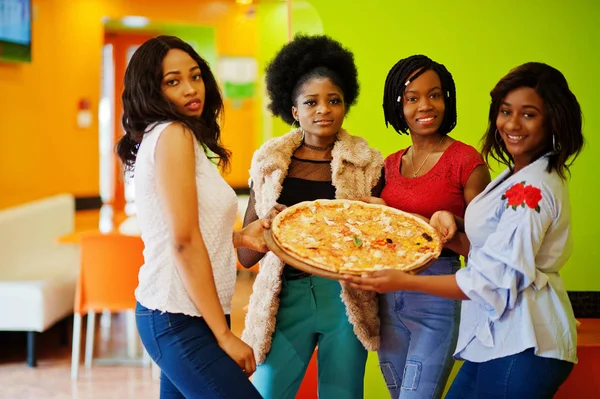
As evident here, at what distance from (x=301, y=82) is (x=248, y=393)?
1.13 meters

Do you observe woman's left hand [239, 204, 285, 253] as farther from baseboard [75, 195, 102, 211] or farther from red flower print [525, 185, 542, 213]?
baseboard [75, 195, 102, 211]

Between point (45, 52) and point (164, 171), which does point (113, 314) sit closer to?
point (45, 52)

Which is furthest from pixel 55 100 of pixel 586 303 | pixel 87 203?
pixel 586 303

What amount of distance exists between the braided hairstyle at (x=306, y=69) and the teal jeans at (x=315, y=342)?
663 mm

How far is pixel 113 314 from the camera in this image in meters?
6.45

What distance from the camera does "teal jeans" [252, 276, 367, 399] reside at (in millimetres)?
2395

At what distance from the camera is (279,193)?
245 cm

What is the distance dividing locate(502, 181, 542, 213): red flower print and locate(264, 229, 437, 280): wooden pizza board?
315 mm

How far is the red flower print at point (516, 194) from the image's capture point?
1906 millimetres

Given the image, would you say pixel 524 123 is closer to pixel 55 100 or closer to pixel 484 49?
pixel 484 49

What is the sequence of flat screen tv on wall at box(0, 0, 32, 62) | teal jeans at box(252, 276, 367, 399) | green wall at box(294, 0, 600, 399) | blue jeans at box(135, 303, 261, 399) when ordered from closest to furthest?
blue jeans at box(135, 303, 261, 399)
teal jeans at box(252, 276, 367, 399)
green wall at box(294, 0, 600, 399)
flat screen tv on wall at box(0, 0, 32, 62)

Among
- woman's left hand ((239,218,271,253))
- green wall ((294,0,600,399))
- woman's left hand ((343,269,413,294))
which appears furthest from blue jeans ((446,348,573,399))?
green wall ((294,0,600,399))

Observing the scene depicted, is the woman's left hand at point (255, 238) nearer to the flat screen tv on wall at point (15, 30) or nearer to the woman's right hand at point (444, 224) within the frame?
the woman's right hand at point (444, 224)

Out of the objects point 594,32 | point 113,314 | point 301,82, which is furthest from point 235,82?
point 301,82
